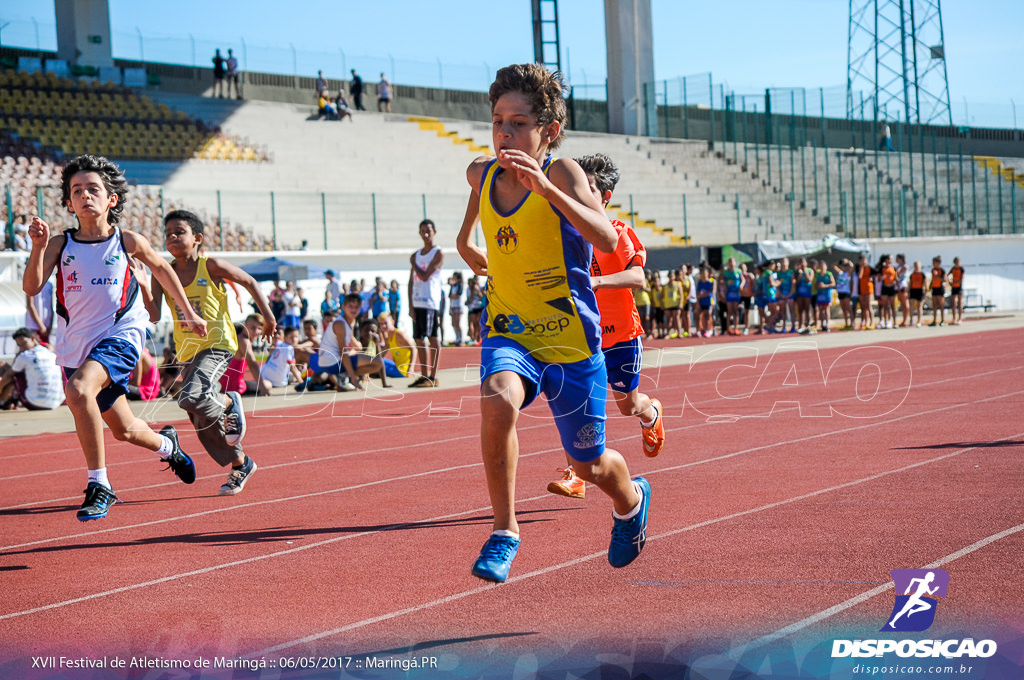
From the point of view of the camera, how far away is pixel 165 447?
6.95m

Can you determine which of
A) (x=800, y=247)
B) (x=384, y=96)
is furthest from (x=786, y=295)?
(x=384, y=96)

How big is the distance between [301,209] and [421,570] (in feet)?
82.7

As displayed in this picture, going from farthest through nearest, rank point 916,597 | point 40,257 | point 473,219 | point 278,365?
point 278,365
point 40,257
point 473,219
point 916,597

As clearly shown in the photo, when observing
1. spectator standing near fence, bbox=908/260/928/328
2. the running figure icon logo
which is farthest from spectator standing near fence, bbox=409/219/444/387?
spectator standing near fence, bbox=908/260/928/328

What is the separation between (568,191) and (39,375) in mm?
12450

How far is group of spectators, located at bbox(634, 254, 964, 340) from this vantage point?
1069 inches

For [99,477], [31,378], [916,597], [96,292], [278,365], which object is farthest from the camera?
[278,365]

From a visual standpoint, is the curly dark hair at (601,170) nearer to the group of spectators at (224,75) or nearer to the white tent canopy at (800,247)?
the white tent canopy at (800,247)

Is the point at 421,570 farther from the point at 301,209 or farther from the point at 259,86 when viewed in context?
the point at 259,86

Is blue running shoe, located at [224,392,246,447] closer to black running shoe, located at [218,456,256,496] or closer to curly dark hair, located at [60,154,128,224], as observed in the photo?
black running shoe, located at [218,456,256,496]

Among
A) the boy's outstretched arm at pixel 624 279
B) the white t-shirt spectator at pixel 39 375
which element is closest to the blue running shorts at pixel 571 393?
the boy's outstretched arm at pixel 624 279

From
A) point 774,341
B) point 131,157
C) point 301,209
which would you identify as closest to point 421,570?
point 774,341

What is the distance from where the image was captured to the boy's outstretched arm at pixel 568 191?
3.94 meters

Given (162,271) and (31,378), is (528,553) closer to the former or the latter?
(162,271)
